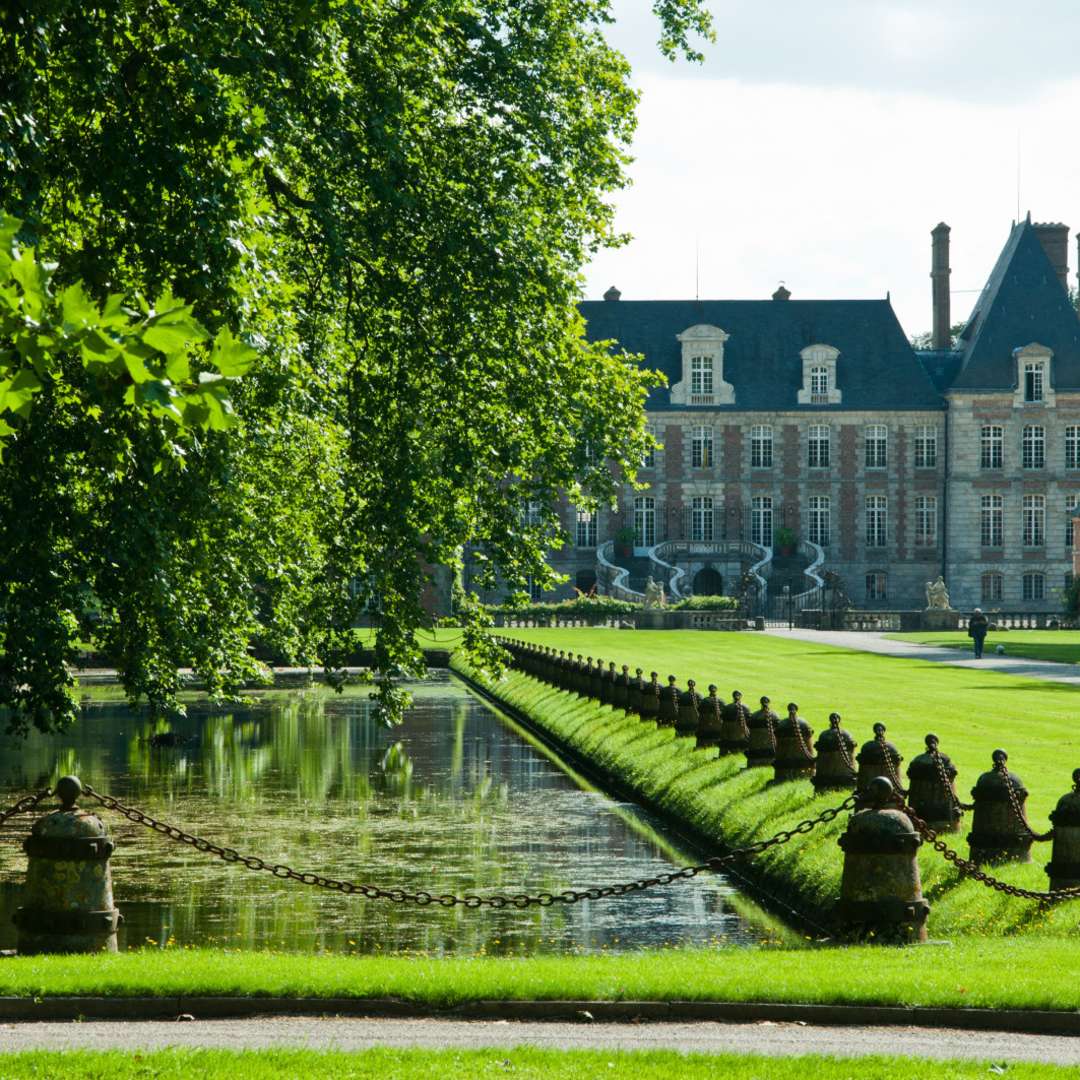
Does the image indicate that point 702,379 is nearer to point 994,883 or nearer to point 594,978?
point 994,883

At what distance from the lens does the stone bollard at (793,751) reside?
15312 mm

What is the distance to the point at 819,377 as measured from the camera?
230 feet

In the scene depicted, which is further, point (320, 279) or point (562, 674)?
point (562, 674)

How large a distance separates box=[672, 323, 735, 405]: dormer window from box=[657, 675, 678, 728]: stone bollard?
1929 inches

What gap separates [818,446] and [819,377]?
9.17ft

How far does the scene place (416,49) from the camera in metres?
13.5

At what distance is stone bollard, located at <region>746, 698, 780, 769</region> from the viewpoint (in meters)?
16.6

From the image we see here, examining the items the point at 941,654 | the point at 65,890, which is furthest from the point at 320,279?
the point at 941,654

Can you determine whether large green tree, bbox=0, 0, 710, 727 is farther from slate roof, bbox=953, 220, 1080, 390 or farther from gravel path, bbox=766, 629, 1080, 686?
slate roof, bbox=953, 220, 1080, 390

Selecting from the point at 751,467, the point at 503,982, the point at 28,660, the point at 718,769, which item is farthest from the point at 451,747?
the point at 751,467

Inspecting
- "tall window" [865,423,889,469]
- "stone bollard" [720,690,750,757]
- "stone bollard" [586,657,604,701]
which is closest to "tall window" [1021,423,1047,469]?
"tall window" [865,423,889,469]

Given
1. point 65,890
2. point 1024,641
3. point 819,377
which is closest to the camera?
point 65,890

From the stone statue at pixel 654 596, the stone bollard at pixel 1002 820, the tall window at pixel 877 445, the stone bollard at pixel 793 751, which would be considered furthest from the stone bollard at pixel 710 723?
the tall window at pixel 877 445

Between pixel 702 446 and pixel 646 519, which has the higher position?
pixel 702 446
